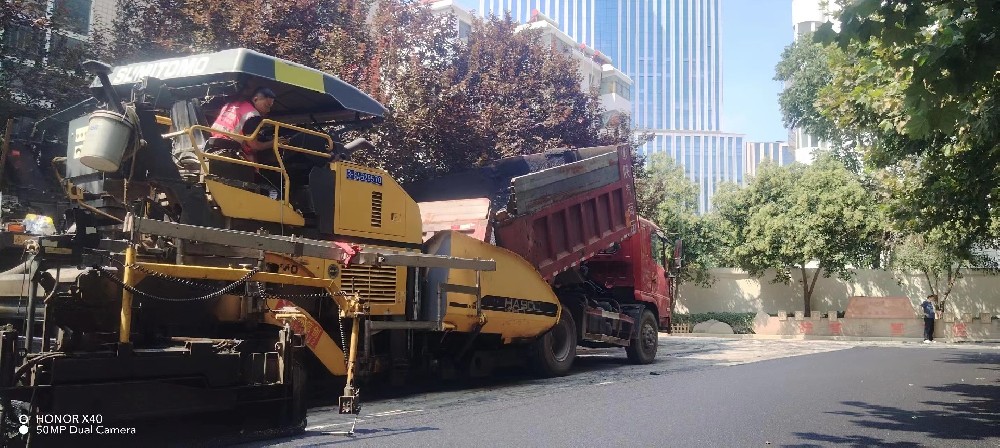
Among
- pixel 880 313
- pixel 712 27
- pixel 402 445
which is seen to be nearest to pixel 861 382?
pixel 402 445

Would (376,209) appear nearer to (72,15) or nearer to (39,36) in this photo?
(39,36)

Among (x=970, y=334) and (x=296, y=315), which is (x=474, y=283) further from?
(x=970, y=334)

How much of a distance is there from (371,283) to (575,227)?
415cm

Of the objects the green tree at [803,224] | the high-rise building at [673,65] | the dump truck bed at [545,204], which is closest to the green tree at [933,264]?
the green tree at [803,224]

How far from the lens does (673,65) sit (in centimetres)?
17288

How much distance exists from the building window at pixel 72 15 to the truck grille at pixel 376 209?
700 centimetres

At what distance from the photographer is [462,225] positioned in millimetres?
8984

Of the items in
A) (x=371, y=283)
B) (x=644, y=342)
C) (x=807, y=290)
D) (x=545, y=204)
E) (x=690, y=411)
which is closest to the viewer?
(x=690, y=411)

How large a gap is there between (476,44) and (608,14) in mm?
159236

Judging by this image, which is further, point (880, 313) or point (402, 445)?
point (880, 313)

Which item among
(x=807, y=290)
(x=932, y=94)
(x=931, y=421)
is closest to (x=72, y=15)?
(x=932, y=94)

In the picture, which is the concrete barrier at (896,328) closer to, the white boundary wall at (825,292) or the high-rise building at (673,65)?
the white boundary wall at (825,292)

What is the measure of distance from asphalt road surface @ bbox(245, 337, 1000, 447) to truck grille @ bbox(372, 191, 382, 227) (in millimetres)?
1773

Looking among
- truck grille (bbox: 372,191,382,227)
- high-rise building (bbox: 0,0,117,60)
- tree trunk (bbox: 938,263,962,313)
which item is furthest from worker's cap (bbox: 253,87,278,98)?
tree trunk (bbox: 938,263,962,313)
